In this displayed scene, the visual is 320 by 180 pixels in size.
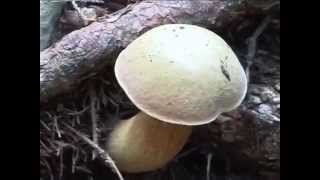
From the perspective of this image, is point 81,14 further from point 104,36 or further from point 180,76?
point 180,76

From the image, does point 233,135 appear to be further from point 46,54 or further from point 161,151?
point 46,54

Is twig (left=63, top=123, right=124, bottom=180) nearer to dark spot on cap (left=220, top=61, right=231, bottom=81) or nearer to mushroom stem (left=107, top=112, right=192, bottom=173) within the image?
mushroom stem (left=107, top=112, right=192, bottom=173)

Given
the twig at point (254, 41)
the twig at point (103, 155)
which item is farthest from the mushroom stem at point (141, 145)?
the twig at point (254, 41)

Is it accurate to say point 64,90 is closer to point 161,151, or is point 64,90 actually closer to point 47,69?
point 47,69

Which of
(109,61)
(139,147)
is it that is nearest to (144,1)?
(109,61)
